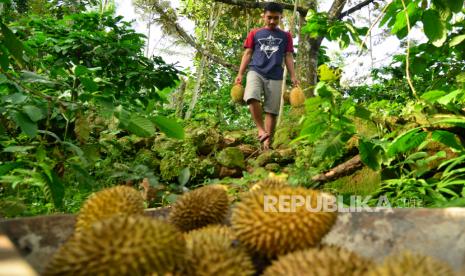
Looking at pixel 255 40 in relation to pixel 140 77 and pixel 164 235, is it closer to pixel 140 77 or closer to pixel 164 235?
pixel 140 77

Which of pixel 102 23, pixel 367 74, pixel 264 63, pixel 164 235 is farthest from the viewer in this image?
pixel 367 74

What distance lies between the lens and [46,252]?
37.3 inches

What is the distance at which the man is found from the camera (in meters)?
4.76

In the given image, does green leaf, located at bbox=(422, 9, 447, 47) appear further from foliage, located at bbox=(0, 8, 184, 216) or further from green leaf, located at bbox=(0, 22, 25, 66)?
green leaf, located at bbox=(0, 22, 25, 66)

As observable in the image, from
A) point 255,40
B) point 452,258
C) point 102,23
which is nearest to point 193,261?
point 452,258

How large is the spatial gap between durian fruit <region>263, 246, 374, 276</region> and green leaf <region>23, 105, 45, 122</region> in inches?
56.9

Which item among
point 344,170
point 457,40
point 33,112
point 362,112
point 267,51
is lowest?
point 344,170

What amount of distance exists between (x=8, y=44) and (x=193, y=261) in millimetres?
1575

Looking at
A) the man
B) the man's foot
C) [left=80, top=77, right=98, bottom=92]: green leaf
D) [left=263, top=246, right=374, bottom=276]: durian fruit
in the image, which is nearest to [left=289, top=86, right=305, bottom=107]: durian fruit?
the man

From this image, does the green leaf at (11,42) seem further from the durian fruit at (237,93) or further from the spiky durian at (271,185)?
the durian fruit at (237,93)

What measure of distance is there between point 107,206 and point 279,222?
16.5 inches

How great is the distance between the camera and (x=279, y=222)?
89 centimetres

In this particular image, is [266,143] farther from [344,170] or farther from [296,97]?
[344,170]

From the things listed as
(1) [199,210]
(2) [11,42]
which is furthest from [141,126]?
(1) [199,210]
